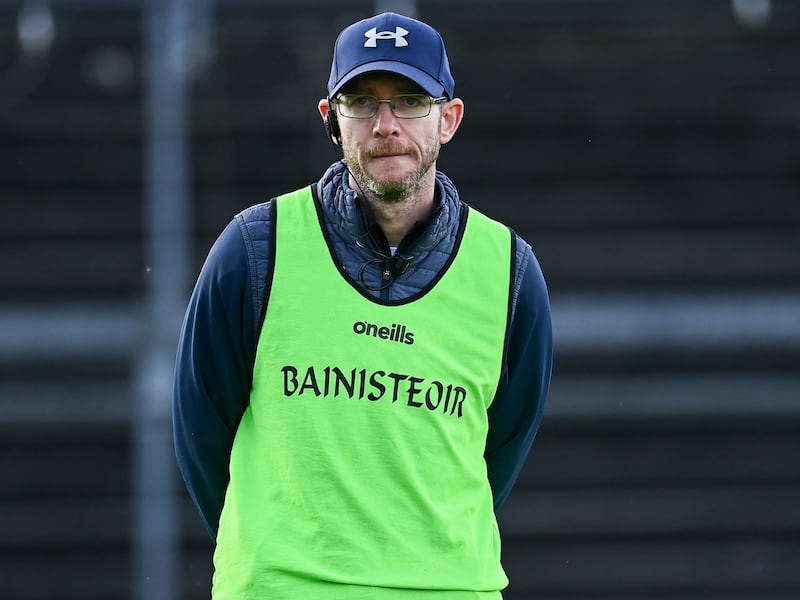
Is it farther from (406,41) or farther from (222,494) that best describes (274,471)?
(406,41)

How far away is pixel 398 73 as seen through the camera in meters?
2.05

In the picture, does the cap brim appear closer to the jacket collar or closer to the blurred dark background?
the jacket collar

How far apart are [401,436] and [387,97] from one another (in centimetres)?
51

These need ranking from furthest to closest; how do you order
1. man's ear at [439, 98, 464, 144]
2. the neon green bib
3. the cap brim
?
man's ear at [439, 98, 464, 144] → the cap brim → the neon green bib

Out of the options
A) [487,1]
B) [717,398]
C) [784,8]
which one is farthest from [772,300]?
[487,1]

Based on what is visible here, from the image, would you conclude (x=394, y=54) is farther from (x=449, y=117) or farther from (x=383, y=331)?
(x=383, y=331)

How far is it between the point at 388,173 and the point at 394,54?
0.18 metres

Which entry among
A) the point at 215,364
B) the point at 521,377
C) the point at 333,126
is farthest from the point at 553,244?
the point at 215,364

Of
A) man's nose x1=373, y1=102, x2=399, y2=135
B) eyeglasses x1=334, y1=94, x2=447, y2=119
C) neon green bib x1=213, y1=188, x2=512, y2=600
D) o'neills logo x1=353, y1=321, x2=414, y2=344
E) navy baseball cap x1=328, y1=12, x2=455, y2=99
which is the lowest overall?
neon green bib x1=213, y1=188, x2=512, y2=600

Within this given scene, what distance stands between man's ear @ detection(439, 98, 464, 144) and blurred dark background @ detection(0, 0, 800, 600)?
3.97m

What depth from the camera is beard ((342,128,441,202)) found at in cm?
205

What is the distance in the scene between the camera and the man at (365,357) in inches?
77.4

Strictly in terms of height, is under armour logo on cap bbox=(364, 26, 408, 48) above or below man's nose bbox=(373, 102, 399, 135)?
above

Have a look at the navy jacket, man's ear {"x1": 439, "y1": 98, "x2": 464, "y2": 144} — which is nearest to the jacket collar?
the navy jacket
